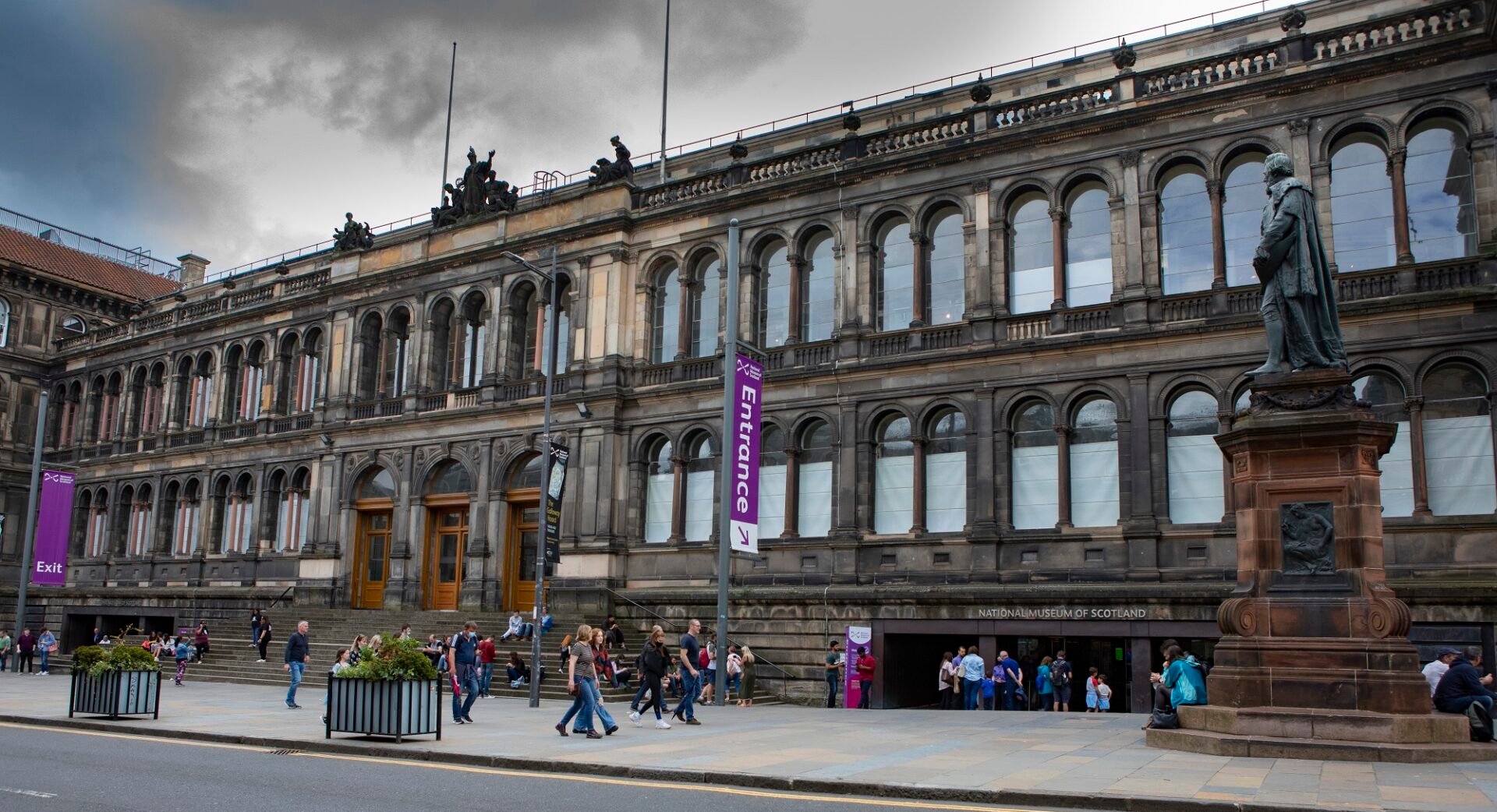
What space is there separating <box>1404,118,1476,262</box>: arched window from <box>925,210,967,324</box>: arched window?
10.1m

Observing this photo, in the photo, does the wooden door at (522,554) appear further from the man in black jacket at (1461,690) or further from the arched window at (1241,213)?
the man in black jacket at (1461,690)

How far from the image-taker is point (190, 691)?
97.4 ft

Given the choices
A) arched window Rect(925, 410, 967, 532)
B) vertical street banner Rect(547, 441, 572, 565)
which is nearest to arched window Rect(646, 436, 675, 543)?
vertical street banner Rect(547, 441, 572, 565)

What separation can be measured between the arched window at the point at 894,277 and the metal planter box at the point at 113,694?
19.2 metres

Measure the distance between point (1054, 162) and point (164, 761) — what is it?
76.8ft

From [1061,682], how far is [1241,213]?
1145 centimetres

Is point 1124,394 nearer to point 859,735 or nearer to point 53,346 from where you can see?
point 859,735

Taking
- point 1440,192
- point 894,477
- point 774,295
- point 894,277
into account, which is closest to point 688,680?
point 894,477

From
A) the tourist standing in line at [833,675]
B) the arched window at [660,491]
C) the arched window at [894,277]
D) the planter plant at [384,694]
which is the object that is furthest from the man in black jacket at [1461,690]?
the arched window at [660,491]

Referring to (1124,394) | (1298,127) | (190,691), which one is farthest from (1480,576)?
(190,691)

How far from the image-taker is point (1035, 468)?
96.6 feet

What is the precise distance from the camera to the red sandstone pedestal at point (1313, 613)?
14.5 metres

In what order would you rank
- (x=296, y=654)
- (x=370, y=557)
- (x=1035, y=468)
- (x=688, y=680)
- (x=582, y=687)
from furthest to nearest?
(x=370, y=557)
(x=1035, y=468)
(x=296, y=654)
(x=688, y=680)
(x=582, y=687)

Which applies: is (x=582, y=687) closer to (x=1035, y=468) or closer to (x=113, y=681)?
(x=113, y=681)
